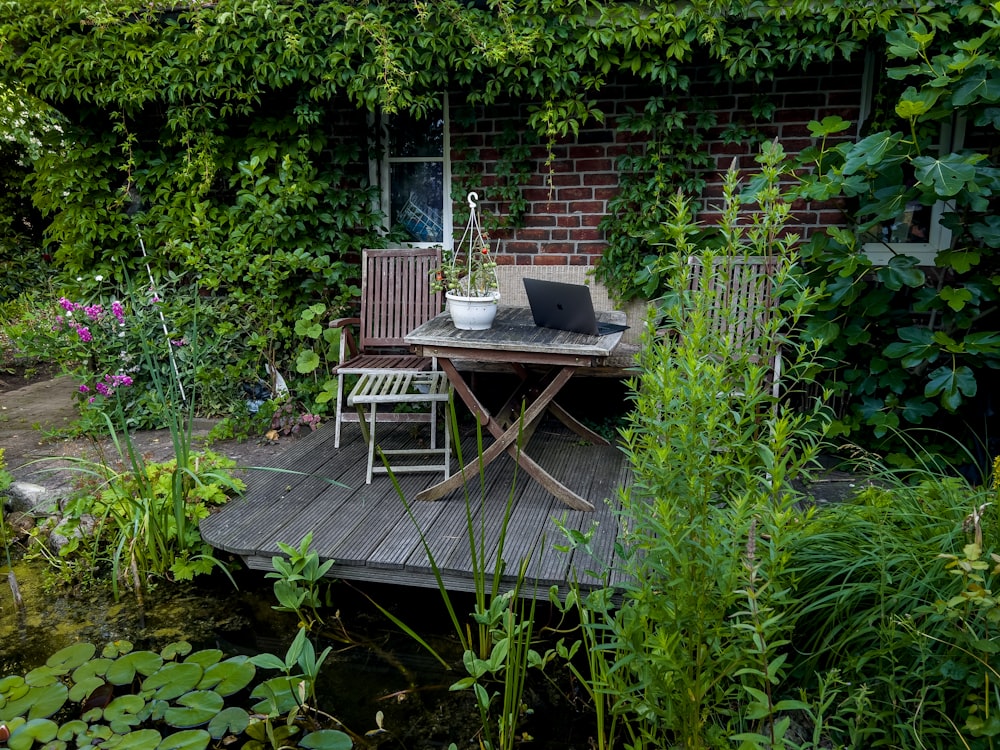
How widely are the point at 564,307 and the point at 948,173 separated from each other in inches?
77.1

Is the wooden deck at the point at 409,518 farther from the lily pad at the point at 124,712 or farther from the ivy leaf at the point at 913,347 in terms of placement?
the ivy leaf at the point at 913,347

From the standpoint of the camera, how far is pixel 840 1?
3.89 m

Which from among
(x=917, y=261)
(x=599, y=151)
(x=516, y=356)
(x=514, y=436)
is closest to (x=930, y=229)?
(x=917, y=261)

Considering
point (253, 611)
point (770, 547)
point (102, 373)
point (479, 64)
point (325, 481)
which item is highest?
point (479, 64)

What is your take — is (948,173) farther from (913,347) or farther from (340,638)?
(340,638)

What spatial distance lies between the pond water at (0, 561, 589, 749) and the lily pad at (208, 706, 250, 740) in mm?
284

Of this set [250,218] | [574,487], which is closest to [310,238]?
[250,218]

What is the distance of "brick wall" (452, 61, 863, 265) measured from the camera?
4.54m

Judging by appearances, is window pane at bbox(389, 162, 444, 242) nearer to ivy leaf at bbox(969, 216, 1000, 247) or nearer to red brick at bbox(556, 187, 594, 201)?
red brick at bbox(556, 187, 594, 201)

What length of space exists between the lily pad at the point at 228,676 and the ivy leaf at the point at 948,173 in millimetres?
3654

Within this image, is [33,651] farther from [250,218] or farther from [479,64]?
[479,64]

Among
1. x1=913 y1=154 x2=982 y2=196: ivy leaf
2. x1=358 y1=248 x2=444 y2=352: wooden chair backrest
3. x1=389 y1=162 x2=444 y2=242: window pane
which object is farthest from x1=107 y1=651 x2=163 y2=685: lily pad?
x1=913 y1=154 x2=982 y2=196: ivy leaf

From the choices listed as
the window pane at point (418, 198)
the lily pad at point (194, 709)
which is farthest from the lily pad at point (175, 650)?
the window pane at point (418, 198)

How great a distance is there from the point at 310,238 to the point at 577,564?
10.3 feet
